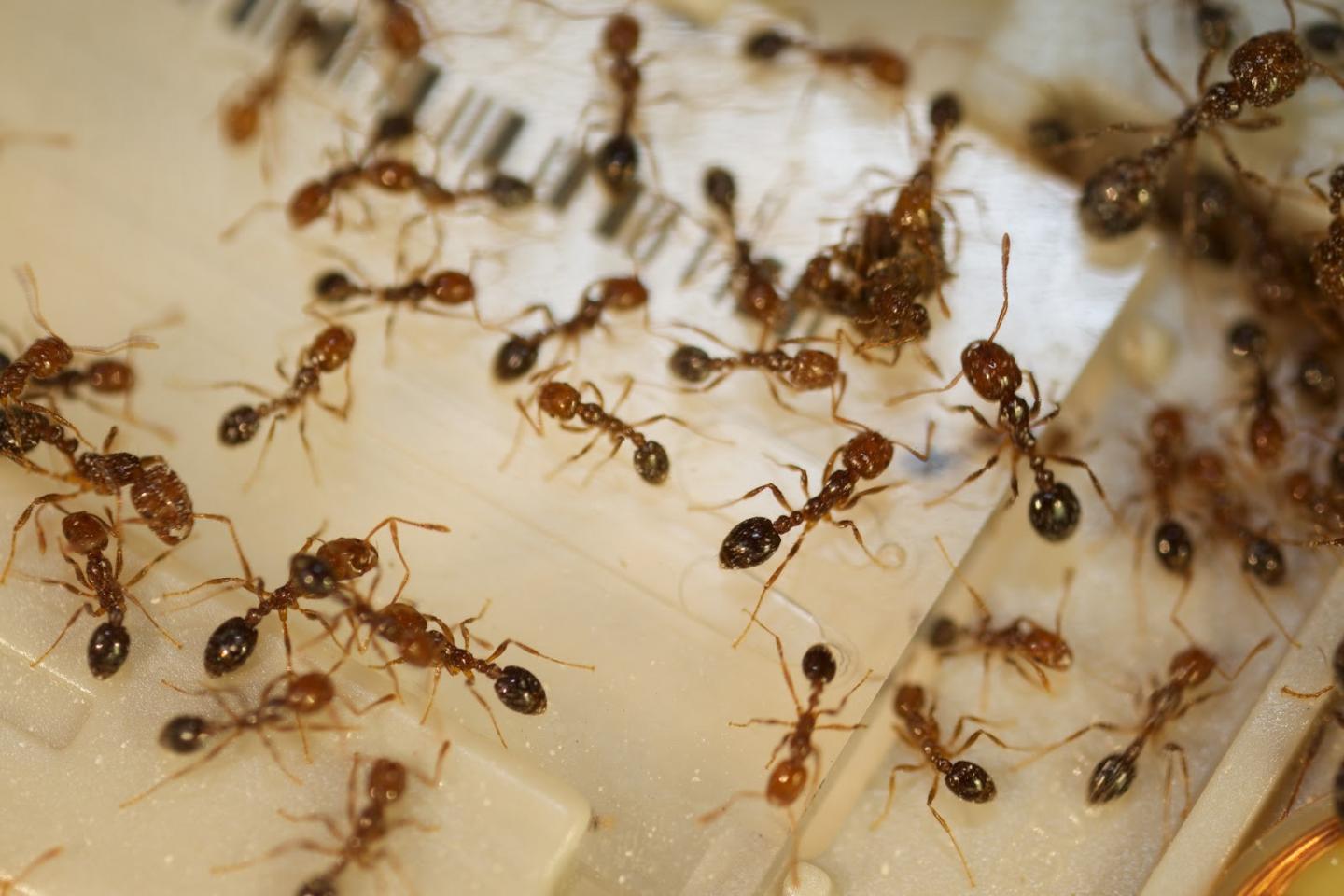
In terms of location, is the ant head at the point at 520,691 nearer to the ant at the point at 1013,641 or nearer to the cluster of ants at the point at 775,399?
the cluster of ants at the point at 775,399

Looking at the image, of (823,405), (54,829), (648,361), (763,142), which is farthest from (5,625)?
(763,142)

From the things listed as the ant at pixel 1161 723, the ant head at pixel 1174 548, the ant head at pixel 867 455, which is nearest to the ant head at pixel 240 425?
the ant head at pixel 867 455

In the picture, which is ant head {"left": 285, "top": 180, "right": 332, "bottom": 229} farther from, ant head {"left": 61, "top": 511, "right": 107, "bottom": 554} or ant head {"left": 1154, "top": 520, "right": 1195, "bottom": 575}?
ant head {"left": 1154, "top": 520, "right": 1195, "bottom": 575}

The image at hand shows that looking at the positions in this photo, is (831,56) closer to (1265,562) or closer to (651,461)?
(651,461)

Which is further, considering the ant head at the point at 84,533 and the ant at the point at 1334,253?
the ant at the point at 1334,253

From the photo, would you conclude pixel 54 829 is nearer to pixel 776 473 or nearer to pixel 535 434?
pixel 535 434

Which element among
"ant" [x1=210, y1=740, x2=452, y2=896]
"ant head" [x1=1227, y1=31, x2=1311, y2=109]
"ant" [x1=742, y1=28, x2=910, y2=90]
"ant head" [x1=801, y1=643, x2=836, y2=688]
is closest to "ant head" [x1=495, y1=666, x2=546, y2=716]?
"ant" [x1=210, y1=740, x2=452, y2=896]
